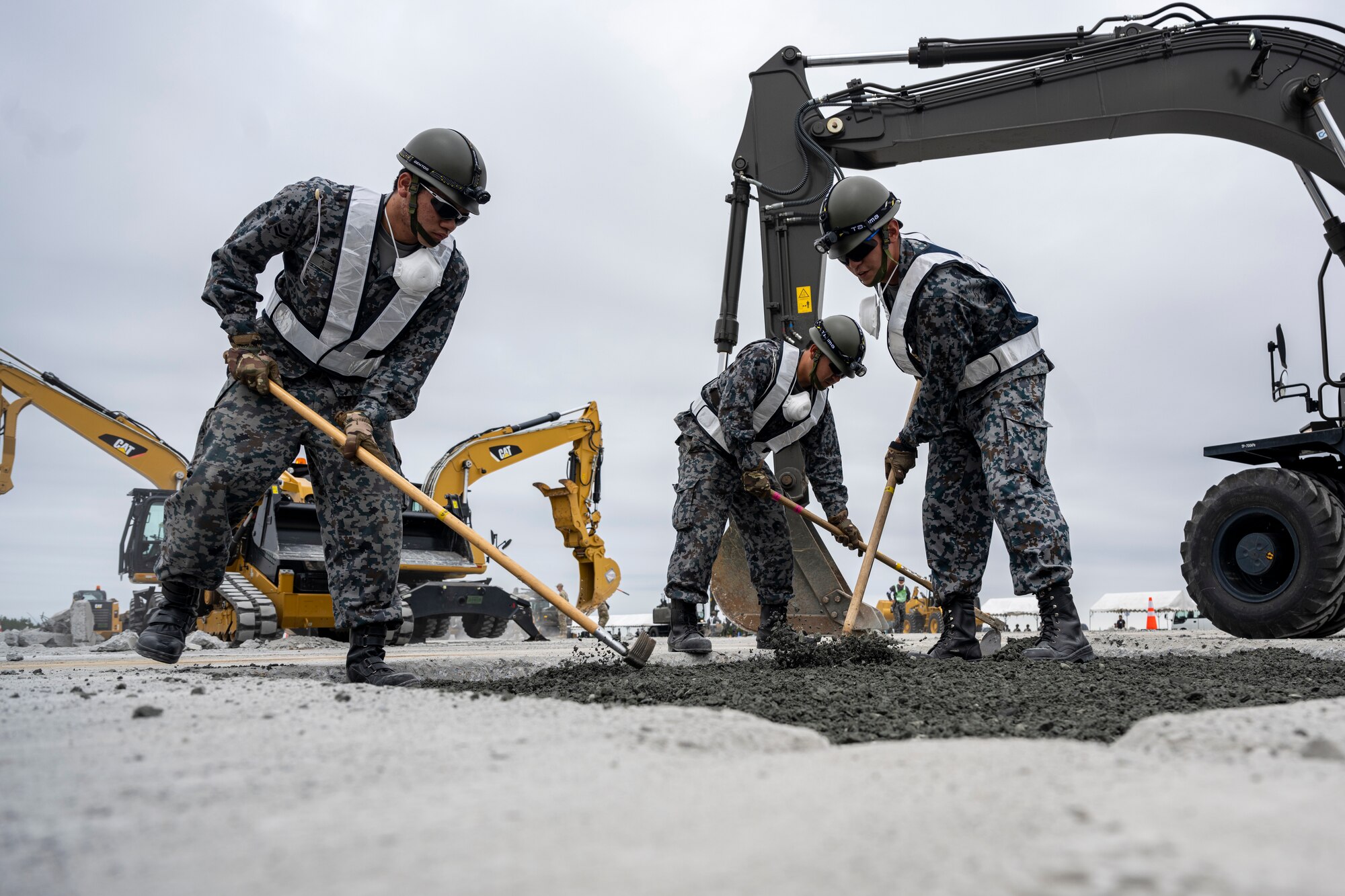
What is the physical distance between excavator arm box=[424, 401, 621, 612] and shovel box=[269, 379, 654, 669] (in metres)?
7.75

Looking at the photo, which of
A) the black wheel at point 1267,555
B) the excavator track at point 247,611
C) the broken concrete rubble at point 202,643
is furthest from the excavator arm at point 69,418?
the black wheel at point 1267,555

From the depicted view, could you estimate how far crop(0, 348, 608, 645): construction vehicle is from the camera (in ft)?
28.7

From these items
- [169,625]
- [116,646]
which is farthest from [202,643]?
[169,625]

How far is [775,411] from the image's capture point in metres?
5.59

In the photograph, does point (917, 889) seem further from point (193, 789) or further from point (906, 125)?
point (906, 125)

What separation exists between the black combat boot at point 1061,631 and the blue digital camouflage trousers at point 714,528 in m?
1.94

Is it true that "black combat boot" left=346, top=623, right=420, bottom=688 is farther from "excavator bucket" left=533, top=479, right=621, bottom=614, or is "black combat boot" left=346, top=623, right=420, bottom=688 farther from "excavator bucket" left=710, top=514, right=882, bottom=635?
"excavator bucket" left=533, top=479, right=621, bottom=614

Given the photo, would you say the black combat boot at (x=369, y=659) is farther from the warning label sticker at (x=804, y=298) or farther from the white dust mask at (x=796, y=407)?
the warning label sticker at (x=804, y=298)

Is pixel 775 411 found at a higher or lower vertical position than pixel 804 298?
→ lower

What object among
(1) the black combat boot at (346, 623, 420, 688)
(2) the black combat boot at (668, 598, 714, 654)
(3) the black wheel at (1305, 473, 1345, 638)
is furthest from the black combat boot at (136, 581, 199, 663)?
(3) the black wheel at (1305, 473, 1345, 638)

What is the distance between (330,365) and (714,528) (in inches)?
94.2

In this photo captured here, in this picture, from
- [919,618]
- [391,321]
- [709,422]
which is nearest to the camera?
[391,321]

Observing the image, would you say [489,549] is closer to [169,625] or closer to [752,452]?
[169,625]

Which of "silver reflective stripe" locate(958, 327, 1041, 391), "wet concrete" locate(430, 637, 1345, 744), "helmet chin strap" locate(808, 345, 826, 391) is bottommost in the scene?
"wet concrete" locate(430, 637, 1345, 744)
